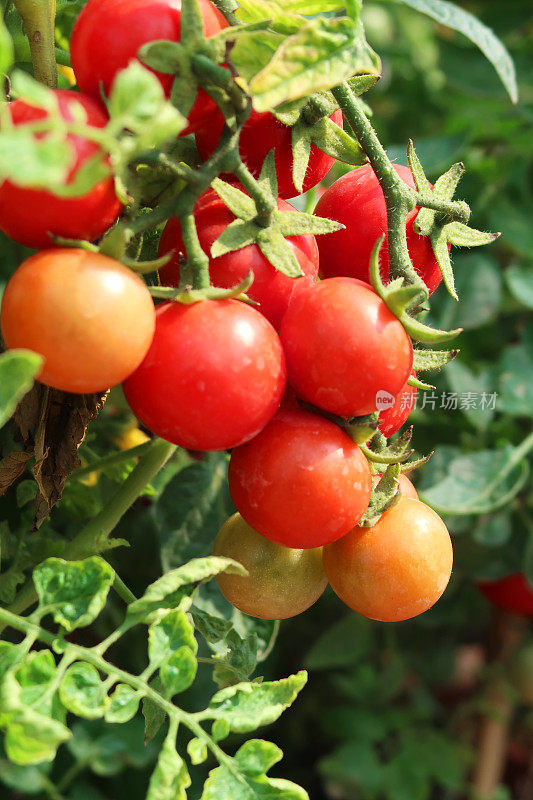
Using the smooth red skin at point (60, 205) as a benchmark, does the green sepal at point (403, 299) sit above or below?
below

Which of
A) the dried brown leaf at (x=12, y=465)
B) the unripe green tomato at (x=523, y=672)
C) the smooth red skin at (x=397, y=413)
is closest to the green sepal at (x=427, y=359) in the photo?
the smooth red skin at (x=397, y=413)

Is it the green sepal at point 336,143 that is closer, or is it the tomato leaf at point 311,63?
the tomato leaf at point 311,63

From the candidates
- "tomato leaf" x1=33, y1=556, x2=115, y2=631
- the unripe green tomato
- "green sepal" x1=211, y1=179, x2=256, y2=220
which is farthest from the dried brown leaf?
the unripe green tomato

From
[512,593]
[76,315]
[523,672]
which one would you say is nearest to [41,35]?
[76,315]

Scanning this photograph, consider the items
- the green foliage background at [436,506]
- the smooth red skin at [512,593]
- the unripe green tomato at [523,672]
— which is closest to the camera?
the green foliage background at [436,506]

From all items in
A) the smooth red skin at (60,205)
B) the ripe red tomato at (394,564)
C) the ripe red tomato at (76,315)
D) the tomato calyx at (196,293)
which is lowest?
the ripe red tomato at (394,564)

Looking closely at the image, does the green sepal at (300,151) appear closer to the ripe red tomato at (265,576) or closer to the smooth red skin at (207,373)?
the smooth red skin at (207,373)

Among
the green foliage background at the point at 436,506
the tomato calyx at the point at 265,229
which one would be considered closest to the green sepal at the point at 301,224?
the tomato calyx at the point at 265,229

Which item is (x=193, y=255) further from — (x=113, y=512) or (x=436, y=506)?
(x=436, y=506)

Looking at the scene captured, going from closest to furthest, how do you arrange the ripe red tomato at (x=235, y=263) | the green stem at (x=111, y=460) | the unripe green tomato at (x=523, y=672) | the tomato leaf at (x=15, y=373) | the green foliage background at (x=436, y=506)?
the tomato leaf at (x=15, y=373)
the ripe red tomato at (x=235, y=263)
the green stem at (x=111, y=460)
the green foliage background at (x=436, y=506)
the unripe green tomato at (x=523, y=672)
